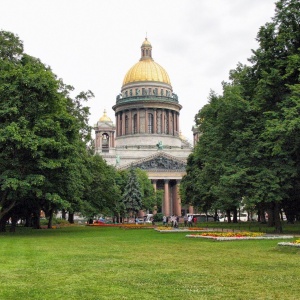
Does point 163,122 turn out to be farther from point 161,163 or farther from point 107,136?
point 161,163

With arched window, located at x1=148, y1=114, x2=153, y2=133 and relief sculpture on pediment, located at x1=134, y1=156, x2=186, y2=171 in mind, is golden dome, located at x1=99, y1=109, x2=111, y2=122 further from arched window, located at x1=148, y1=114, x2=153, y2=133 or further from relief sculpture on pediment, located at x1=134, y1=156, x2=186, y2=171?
relief sculpture on pediment, located at x1=134, y1=156, x2=186, y2=171

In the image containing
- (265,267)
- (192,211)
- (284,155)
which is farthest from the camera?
(192,211)

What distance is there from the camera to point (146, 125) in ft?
416

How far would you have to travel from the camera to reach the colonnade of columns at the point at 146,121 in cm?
12781

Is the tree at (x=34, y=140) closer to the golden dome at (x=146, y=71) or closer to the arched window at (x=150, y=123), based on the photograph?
Result: the arched window at (x=150, y=123)

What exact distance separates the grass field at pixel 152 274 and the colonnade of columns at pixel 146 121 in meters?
108

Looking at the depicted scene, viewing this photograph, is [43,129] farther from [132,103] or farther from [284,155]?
[132,103]

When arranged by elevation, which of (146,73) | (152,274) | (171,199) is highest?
(146,73)

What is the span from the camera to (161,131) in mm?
127938

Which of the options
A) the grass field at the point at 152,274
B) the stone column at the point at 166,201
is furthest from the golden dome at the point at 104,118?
the grass field at the point at 152,274

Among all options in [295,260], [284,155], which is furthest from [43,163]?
[295,260]

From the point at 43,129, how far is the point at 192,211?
272 feet

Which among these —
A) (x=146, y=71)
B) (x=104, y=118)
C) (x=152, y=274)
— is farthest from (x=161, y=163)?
(x=152, y=274)

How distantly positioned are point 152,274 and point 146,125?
113713mm
